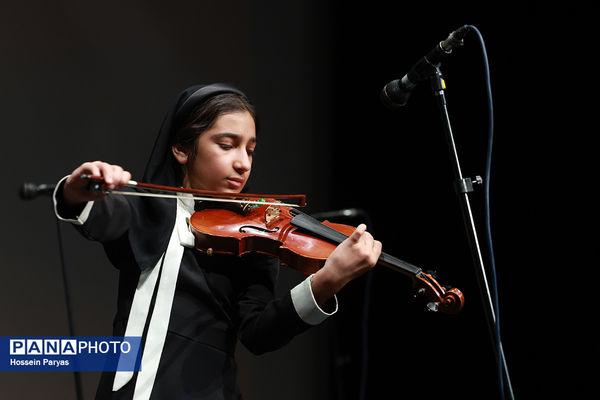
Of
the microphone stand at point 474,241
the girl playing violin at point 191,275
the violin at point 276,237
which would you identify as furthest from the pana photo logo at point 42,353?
the microphone stand at point 474,241

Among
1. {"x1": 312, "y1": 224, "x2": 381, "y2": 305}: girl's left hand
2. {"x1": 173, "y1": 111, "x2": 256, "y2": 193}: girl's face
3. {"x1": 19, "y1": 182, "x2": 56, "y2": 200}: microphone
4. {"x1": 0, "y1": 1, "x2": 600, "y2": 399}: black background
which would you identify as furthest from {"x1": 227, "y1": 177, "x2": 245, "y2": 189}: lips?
{"x1": 0, "y1": 1, "x2": 600, "y2": 399}: black background

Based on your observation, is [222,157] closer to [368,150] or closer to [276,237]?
[276,237]

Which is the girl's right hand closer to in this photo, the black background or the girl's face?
the girl's face

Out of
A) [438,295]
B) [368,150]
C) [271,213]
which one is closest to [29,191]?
[271,213]

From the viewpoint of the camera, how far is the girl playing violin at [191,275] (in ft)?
3.56

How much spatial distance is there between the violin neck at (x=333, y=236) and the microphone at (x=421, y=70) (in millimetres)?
313

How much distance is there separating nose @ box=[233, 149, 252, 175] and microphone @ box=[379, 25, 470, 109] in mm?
340

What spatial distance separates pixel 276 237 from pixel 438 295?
0.35m

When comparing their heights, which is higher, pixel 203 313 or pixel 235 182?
pixel 235 182

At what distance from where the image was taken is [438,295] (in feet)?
3.76

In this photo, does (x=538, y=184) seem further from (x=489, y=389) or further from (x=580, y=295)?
(x=489, y=389)

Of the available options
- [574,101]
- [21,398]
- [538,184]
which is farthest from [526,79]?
[21,398]

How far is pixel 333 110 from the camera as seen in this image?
2619 mm

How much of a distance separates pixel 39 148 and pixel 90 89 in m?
0.27
